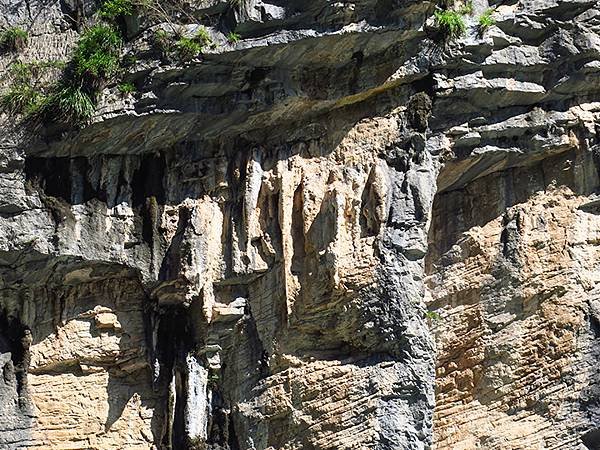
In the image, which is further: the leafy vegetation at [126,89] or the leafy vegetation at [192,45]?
the leafy vegetation at [126,89]

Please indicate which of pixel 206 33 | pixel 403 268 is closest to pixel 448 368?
pixel 403 268

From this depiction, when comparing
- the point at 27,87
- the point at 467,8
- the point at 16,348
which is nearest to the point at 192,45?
the point at 27,87

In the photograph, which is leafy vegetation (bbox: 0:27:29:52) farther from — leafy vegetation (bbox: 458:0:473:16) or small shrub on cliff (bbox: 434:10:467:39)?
leafy vegetation (bbox: 458:0:473:16)

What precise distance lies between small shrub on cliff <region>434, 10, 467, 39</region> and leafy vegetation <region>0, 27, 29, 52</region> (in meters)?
4.09

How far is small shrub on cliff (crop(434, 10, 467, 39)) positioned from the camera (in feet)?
48.4

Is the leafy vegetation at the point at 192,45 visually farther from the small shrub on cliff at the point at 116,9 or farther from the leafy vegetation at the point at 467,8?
the leafy vegetation at the point at 467,8

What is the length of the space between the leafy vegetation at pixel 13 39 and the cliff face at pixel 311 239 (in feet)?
0.29

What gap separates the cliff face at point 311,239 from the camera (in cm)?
1461

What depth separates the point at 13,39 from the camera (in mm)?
15062

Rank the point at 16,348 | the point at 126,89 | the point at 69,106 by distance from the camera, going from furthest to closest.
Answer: the point at 16,348 → the point at 126,89 → the point at 69,106

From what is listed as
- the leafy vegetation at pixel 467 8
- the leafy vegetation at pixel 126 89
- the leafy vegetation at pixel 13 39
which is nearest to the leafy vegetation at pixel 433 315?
the leafy vegetation at pixel 467 8

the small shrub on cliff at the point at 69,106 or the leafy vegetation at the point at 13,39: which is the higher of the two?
the leafy vegetation at the point at 13,39

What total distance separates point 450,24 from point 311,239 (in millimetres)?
2498

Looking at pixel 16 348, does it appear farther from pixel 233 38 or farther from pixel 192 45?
pixel 233 38
